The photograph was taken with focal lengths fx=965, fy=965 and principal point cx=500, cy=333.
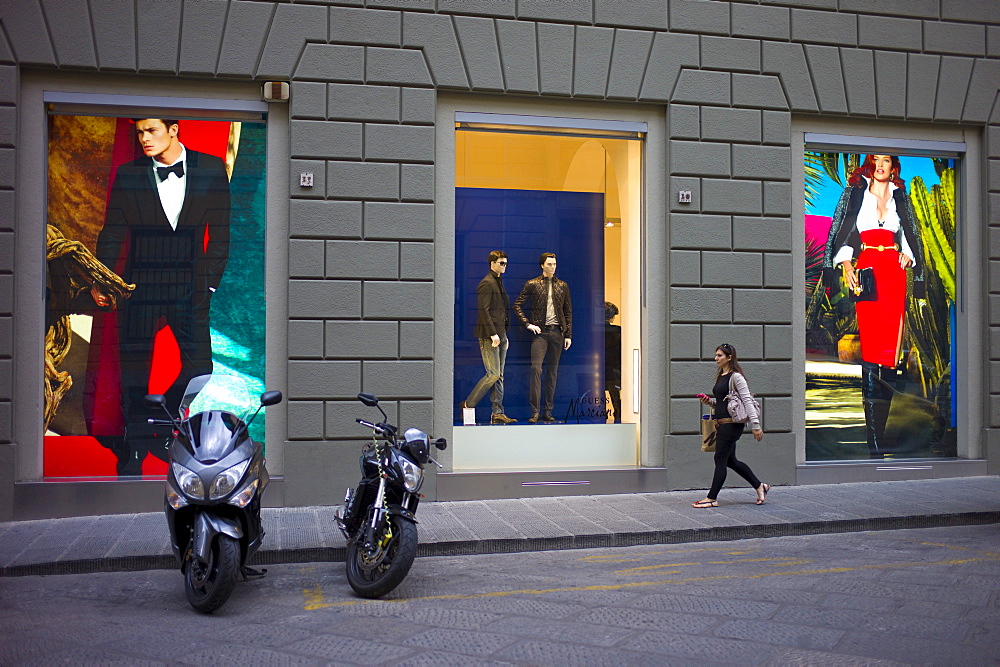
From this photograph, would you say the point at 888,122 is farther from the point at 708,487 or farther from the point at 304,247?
the point at 304,247

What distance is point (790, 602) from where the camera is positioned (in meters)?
6.12

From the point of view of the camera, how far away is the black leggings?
948 cm

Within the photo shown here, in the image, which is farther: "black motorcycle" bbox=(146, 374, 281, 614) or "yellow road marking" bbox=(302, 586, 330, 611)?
"yellow road marking" bbox=(302, 586, 330, 611)

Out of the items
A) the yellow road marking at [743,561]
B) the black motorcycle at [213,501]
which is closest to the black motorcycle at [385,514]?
the black motorcycle at [213,501]

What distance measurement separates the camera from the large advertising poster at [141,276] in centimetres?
941

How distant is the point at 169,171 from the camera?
968cm

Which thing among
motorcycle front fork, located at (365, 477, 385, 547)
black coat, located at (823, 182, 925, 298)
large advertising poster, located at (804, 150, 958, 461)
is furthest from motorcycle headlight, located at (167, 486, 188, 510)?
black coat, located at (823, 182, 925, 298)

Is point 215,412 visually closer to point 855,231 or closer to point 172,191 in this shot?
point 172,191

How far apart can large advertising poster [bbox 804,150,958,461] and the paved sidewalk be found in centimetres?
120

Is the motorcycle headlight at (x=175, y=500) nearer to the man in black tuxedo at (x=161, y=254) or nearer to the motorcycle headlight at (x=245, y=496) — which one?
the motorcycle headlight at (x=245, y=496)

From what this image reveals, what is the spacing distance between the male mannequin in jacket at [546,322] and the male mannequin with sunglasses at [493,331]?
0.24 metres

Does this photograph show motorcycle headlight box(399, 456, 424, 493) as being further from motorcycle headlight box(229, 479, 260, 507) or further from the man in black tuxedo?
the man in black tuxedo

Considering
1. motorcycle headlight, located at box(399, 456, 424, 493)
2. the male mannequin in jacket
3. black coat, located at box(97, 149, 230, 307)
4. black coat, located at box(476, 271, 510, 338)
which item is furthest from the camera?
the male mannequin in jacket

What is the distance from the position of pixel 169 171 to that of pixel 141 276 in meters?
1.09
